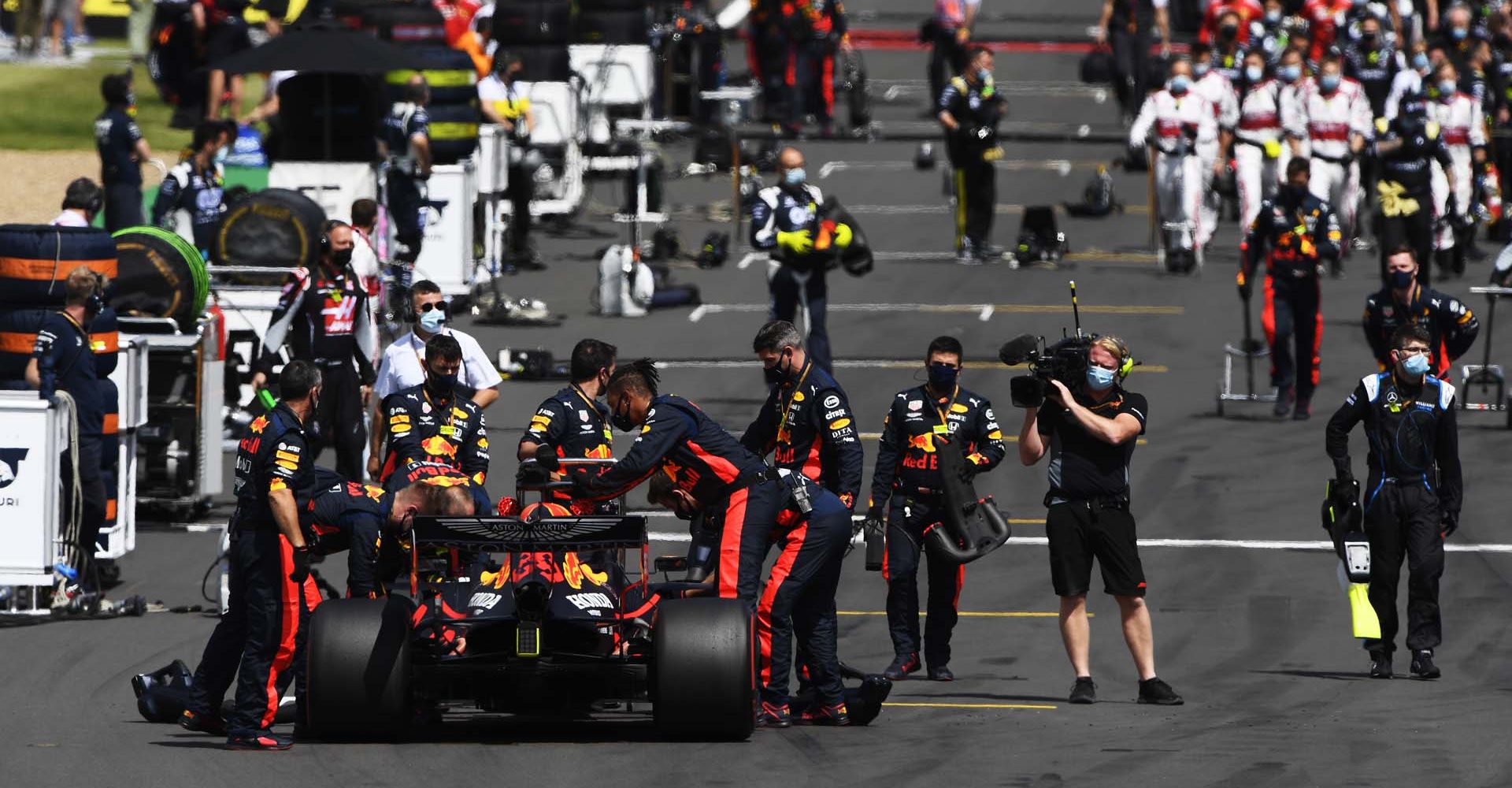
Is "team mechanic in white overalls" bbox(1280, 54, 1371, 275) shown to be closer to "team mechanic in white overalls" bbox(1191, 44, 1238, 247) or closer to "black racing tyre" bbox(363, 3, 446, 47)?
"team mechanic in white overalls" bbox(1191, 44, 1238, 247)

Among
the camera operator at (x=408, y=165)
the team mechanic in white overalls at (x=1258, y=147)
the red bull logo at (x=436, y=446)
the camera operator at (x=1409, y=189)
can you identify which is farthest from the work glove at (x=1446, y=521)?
the team mechanic in white overalls at (x=1258, y=147)

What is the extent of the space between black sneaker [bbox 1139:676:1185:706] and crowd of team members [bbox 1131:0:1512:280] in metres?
13.3

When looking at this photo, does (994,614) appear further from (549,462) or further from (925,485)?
(549,462)

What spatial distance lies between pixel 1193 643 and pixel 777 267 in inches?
304

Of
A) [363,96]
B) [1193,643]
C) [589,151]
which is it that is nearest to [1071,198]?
[589,151]

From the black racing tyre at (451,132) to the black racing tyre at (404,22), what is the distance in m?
1.69

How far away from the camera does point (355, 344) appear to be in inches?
701

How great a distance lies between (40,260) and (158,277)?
2.19 m

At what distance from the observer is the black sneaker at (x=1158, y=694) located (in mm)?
13023

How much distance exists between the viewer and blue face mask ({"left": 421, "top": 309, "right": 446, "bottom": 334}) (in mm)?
15742

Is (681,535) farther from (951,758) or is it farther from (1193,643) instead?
(951,758)

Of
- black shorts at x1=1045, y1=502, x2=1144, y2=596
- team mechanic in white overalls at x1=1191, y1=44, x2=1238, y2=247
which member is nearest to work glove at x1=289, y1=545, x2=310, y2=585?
black shorts at x1=1045, y1=502, x2=1144, y2=596

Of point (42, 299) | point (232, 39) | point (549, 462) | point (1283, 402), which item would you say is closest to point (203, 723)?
point (549, 462)

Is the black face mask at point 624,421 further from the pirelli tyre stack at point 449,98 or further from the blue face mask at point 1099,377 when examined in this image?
the pirelli tyre stack at point 449,98
